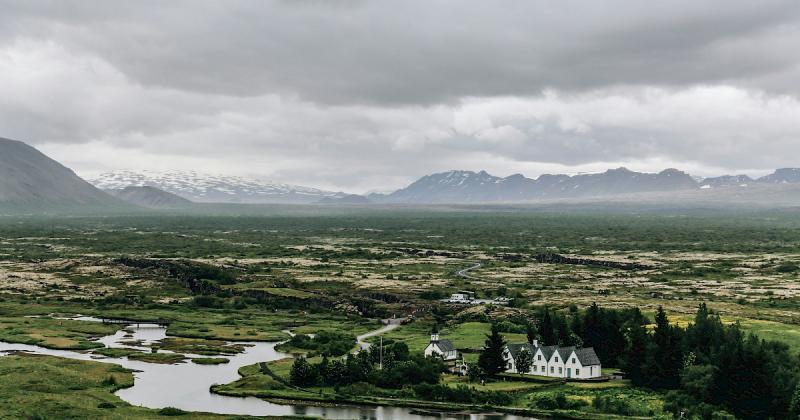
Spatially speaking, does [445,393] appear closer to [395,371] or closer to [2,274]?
[395,371]

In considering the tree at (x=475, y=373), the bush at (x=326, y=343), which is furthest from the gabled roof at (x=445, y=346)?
the bush at (x=326, y=343)

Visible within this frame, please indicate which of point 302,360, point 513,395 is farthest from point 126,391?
point 513,395

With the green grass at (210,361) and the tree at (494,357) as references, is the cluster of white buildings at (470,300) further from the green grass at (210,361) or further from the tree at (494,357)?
the tree at (494,357)

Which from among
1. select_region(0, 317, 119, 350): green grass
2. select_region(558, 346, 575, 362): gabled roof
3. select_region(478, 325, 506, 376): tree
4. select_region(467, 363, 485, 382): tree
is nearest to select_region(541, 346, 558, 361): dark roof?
select_region(558, 346, 575, 362): gabled roof

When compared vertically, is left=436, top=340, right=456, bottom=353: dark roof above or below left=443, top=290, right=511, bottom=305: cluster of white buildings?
above

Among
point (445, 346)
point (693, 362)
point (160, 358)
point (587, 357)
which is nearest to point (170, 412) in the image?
point (160, 358)

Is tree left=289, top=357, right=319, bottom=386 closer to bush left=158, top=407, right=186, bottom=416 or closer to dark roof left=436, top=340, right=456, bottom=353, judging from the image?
bush left=158, top=407, right=186, bottom=416
